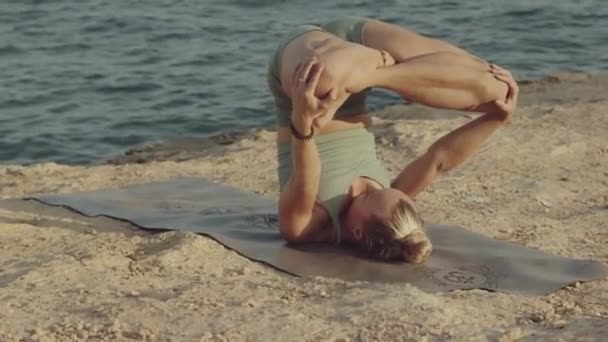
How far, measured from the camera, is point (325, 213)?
588 cm

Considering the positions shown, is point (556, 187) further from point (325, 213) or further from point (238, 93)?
point (238, 93)

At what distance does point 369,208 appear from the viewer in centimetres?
569

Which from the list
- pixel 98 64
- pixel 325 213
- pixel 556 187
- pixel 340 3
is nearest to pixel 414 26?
pixel 340 3

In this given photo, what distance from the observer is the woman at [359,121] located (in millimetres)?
5375

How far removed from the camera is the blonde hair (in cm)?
559

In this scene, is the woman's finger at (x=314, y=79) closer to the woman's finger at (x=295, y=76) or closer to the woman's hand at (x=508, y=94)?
the woman's finger at (x=295, y=76)

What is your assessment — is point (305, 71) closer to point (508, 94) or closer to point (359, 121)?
point (359, 121)

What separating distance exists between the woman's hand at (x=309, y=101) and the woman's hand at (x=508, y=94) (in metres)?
0.94

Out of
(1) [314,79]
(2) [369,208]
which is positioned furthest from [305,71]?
(2) [369,208]

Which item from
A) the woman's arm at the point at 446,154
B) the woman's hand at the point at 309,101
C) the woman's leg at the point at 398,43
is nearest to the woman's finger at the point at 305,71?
the woman's hand at the point at 309,101

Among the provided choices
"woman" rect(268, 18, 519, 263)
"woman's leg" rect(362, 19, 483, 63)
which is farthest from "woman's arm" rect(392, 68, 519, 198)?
"woman's leg" rect(362, 19, 483, 63)

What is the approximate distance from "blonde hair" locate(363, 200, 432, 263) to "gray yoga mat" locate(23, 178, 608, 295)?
0.05 meters

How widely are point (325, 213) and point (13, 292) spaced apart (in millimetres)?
1517

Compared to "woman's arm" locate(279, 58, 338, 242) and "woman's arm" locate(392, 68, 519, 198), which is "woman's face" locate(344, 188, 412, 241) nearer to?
"woman's arm" locate(279, 58, 338, 242)
